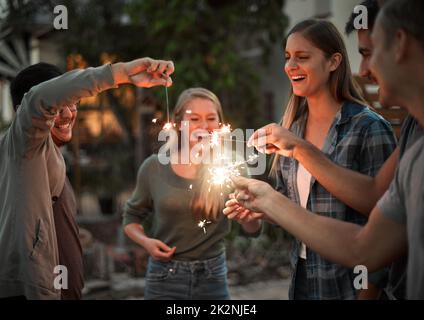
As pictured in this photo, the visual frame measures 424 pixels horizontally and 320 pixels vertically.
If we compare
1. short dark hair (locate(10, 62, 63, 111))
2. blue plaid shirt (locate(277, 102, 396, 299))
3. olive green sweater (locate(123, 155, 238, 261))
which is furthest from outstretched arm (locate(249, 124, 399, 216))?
short dark hair (locate(10, 62, 63, 111))

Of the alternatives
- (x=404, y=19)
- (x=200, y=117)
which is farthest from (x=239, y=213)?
(x=404, y=19)

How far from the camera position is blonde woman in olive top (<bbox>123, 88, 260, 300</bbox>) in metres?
3.02

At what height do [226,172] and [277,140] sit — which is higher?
[277,140]

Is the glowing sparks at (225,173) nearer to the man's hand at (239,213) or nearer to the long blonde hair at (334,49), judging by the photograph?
the man's hand at (239,213)

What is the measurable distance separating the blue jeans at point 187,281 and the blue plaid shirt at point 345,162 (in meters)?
0.80

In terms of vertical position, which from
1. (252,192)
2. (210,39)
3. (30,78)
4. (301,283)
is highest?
(210,39)

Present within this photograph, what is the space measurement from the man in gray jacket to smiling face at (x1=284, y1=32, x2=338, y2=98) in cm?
66

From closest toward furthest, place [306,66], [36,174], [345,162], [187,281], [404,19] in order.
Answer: [404,19], [36,174], [345,162], [306,66], [187,281]

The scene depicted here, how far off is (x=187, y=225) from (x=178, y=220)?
0.20 ft

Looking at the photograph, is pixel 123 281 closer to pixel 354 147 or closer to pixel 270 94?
pixel 354 147

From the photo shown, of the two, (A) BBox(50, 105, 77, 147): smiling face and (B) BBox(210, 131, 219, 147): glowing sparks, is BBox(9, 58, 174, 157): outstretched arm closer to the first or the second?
(A) BBox(50, 105, 77, 147): smiling face

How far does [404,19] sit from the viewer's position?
159cm

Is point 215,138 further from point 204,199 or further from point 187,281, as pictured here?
point 187,281

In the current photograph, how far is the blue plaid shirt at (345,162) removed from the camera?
2.29 metres
